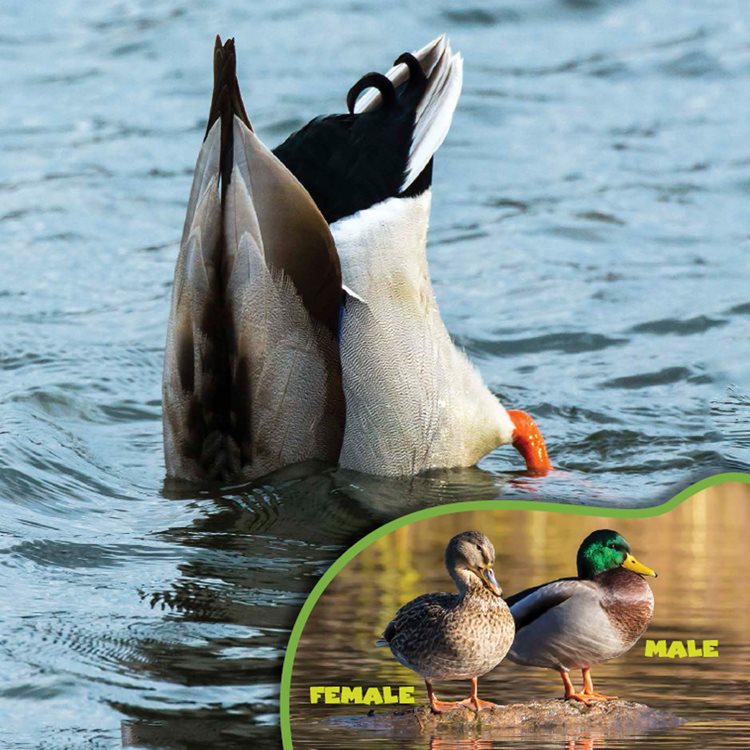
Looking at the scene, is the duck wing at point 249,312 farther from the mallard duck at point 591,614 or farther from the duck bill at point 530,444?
the mallard duck at point 591,614

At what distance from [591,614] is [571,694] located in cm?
14

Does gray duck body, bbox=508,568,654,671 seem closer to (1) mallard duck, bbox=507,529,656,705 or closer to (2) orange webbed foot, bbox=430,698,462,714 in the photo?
(1) mallard duck, bbox=507,529,656,705

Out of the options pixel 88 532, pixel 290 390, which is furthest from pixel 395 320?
pixel 88 532

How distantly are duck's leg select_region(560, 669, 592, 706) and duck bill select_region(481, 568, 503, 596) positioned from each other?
0.18m

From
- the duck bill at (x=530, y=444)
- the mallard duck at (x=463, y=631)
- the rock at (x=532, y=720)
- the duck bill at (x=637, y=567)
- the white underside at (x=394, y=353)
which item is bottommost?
the rock at (x=532, y=720)

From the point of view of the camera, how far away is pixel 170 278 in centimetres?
827

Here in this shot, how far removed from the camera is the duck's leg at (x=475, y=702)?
277 cm

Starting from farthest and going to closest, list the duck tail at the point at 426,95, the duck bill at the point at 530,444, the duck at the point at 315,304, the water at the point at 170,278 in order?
the duck bill at the point at 530,444
the duck tail at the point at 426,95
the duck at the point at 315,304
the water at the point at 170,278

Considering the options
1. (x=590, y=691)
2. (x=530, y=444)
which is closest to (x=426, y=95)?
(x=530, y=444)

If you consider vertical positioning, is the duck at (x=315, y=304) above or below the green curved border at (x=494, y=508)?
above

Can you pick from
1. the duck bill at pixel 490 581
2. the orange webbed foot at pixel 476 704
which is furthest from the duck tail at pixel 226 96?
the orange webbed foot at pixel 476 704

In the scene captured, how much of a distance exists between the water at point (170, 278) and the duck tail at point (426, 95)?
3.62ft

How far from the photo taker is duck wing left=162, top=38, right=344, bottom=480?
4.86 metres

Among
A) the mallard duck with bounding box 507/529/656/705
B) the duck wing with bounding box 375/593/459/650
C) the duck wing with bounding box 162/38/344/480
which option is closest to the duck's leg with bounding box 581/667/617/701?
the mallard duck with bounding box 507/529/656/705
